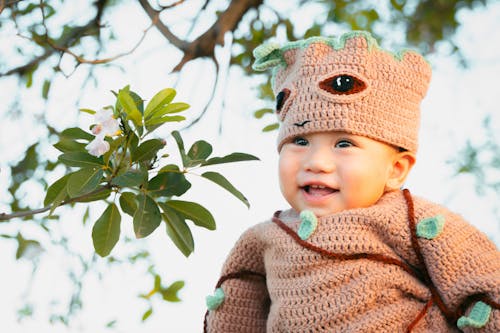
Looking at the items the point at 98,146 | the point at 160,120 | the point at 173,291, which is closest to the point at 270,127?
the point at 173,291

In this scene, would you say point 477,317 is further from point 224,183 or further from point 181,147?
point 181,147

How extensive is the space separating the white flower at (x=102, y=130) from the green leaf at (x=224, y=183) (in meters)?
0.20

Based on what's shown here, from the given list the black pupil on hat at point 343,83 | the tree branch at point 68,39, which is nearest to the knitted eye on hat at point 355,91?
the black pupil on hat at point 343,83

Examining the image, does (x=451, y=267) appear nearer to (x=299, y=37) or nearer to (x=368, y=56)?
(x=368, y=56)

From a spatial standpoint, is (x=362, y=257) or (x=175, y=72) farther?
(x=175, y=72)

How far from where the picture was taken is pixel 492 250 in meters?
1.27

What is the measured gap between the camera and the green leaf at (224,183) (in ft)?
4.22

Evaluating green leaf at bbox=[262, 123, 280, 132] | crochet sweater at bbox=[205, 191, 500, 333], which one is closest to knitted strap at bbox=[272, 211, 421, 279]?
crochet sweater at bbox=[205, 191, 500, 333]

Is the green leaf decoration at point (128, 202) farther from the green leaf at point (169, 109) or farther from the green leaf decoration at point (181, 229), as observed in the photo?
the green leaf at point (169, 109)

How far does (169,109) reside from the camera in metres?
1.31

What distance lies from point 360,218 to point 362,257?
70mm

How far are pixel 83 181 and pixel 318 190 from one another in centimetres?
43

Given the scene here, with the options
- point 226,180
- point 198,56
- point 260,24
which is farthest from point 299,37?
point 226,180

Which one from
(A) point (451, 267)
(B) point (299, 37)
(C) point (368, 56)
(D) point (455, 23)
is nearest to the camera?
(A) point (451, 267)
